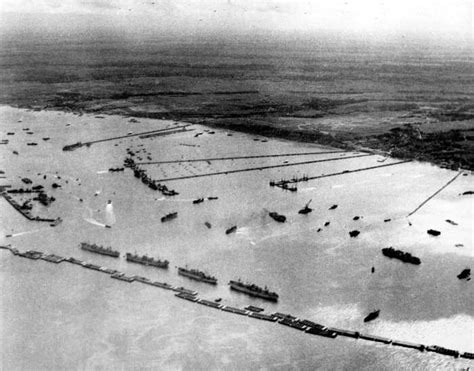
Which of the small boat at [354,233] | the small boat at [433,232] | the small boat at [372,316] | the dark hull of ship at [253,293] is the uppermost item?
the small boat at [433,232]

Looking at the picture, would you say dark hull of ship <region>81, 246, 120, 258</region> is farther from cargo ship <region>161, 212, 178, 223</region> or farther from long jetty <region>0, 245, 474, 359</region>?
cargo ship <region>161, 212, 178, 223</region>

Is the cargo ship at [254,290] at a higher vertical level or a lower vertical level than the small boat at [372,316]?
higher

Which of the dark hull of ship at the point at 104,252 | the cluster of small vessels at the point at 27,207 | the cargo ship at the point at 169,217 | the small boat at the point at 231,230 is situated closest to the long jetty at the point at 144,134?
the cluster of small vessels at the point at 27,207

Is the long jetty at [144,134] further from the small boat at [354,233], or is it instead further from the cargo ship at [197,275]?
the small boat at [354,233]

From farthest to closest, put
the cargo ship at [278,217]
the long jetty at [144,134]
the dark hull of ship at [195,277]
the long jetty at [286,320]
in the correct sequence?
the long jetty at [144,134] → the cargo ship at [278,217] → the dark hull of ship at [195,277] → the long jetty at [286,320]

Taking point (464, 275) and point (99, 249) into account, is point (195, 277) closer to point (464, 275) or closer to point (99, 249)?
point (99, 249)

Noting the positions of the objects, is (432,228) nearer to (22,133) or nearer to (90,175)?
(90,175)

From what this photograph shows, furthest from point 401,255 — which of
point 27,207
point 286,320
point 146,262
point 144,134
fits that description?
point 144,134
